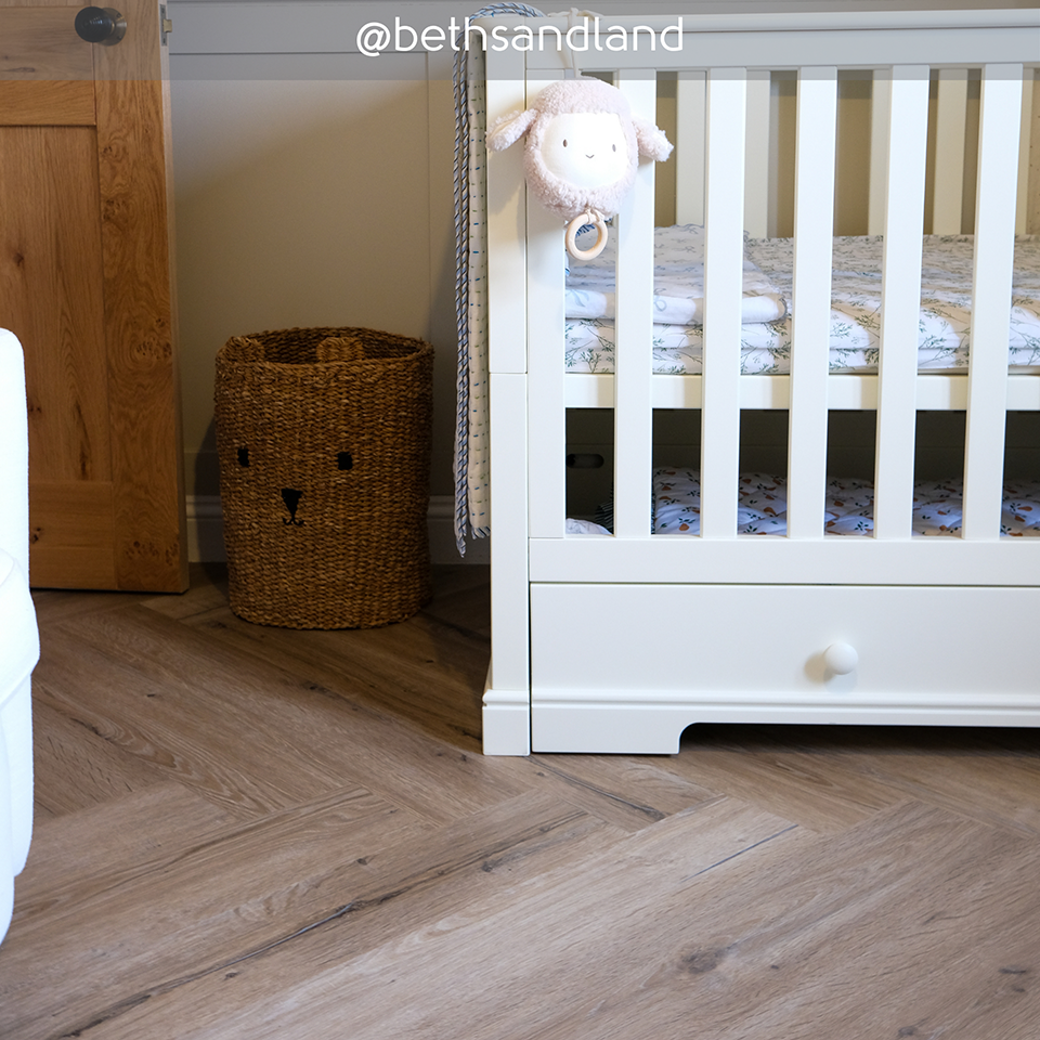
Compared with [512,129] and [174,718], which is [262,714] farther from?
[512,129]

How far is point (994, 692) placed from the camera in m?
1.40

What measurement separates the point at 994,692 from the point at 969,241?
32.9 inches

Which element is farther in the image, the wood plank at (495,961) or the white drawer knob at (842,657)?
the white drawer knob at (842,657)

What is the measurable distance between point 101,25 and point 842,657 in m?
1.46

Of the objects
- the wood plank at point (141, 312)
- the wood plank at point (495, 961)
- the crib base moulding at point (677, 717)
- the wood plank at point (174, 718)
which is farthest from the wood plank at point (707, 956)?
the wood plank at point (141, 312)

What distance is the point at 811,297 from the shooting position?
1303mm

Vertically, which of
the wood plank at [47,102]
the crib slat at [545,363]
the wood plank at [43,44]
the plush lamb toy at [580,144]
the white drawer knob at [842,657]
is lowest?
the white drawer knob at [842,657]

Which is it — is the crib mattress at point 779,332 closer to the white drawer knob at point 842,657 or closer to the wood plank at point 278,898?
the white drawer knob at point 842,657

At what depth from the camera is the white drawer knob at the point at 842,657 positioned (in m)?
1.37

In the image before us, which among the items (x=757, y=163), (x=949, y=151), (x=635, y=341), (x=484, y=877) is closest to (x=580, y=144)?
(x=635, y=341)

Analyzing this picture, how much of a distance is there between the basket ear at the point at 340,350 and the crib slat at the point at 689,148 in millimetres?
601

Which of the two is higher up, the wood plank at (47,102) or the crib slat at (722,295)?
the wood plank at (47,102)

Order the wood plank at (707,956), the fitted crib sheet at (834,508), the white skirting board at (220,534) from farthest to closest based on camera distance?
the white skirting board at (220,534) → the fitted crib sheet at (834,508) → the wood plank at (707,956)

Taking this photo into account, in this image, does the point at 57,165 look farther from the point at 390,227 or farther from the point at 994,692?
the point at 994,692
